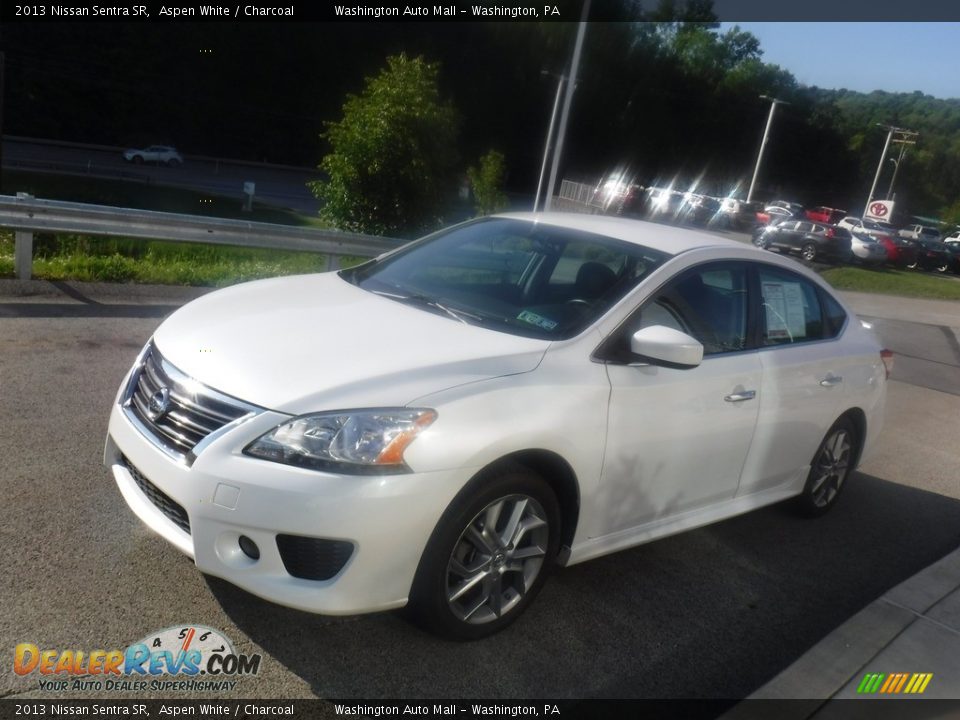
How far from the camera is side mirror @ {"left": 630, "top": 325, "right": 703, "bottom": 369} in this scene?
390 centimetres

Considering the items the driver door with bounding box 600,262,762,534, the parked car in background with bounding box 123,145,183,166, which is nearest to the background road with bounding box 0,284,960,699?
the driver door with bounding box 600,262,762,534

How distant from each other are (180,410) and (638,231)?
2.56 meters

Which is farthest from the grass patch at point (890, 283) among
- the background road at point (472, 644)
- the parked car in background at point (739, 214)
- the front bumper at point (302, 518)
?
the front bumper at point (302, 518)

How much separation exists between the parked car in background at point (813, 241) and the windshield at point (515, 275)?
3293cm

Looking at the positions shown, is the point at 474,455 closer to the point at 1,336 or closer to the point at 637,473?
the point at 637,473

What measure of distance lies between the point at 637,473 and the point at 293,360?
1.56 metres

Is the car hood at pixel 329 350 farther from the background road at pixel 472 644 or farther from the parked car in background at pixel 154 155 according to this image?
the parked car in background at pixel 154 155

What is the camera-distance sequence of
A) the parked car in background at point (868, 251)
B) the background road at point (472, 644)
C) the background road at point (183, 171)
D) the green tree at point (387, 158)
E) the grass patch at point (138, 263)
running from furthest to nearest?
the background road at point (183, 171), the parked car in background at point (868, 251), the green tree at point (387, 158), the grass patch at point (138, 263), the background road at point (472, 644)

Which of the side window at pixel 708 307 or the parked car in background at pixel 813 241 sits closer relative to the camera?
the side window at pixel 708 307

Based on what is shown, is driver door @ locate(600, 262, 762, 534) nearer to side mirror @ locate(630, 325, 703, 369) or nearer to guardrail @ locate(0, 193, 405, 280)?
side mirror @ locate(630, 325, 703, 369)

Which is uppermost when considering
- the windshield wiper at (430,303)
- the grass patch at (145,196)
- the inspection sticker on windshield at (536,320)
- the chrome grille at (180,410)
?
the inspection sticker on windshield at (536,320)

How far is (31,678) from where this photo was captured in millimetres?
3109

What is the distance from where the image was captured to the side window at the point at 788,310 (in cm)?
498

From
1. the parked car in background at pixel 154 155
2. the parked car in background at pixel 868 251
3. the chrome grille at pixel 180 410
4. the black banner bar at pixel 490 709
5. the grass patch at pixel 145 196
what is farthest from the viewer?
the parked car in background at pixel 154 155
